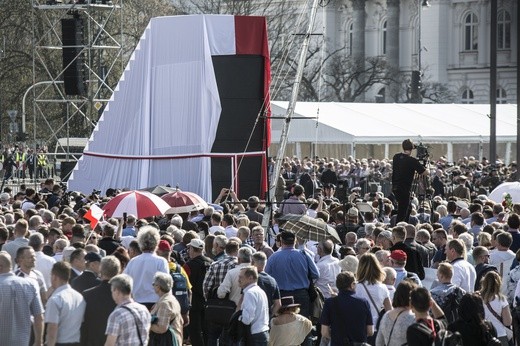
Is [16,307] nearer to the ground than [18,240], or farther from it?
nearer to the ground

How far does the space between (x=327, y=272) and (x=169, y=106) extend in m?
14.7

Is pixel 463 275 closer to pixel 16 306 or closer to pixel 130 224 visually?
pixel 16 306

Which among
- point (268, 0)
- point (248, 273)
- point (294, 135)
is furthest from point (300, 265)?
point (268, 0)

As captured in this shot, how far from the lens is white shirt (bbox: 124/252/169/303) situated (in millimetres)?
14000

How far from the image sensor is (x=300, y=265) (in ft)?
50.8

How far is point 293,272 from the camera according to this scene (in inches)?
610

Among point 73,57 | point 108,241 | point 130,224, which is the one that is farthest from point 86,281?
point 73,57

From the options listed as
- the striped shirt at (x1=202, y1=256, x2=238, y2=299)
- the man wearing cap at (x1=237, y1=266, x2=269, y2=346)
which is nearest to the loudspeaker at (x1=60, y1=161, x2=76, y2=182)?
the striped shirt at (x1=202, y1=256, x2=238, y2=299)

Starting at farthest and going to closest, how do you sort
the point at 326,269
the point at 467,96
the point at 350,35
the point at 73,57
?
the point at 350,35 → the point at 467,96 → the point at 73,57 → the point at 326,269

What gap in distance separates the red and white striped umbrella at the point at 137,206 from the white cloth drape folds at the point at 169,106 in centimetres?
943

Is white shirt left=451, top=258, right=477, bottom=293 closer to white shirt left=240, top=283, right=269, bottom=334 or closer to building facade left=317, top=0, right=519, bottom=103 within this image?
white shirt left=240, top=283, right=269, bottom=334

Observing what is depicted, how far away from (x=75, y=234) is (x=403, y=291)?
5102 millimetres

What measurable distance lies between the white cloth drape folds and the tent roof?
62.8 ft

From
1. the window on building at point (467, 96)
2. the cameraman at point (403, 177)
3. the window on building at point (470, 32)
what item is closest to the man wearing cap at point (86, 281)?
the cameraman at point (403, 177)
